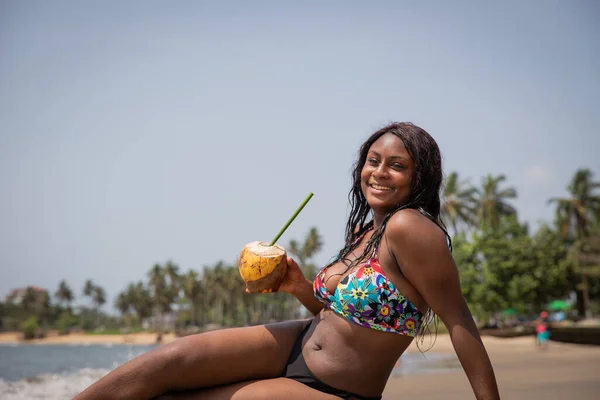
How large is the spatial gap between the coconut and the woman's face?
1.49 ft

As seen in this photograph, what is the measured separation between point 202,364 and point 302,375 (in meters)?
0.38

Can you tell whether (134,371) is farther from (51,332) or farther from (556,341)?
(51,332)

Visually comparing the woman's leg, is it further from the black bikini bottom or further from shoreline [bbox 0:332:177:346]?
shoreline [bbox 0:332:177:346]

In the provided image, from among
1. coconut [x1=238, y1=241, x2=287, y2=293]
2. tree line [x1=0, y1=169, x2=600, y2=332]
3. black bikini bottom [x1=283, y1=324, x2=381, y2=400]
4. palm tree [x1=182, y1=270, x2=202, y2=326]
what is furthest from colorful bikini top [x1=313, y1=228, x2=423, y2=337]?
palm tree [x1=182, y1=270, x2=202, y2=326]

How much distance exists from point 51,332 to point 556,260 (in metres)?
111

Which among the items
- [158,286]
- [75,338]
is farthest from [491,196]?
[75,338]

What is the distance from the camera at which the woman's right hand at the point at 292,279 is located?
2.77 meters

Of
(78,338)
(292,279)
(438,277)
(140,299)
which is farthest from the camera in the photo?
(78,338)

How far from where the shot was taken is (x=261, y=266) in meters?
2.62

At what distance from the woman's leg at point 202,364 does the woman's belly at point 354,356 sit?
0.16m

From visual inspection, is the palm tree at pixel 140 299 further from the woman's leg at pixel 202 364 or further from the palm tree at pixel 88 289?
the woman's leg at pixel 202 364

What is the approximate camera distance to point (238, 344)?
7.78ft

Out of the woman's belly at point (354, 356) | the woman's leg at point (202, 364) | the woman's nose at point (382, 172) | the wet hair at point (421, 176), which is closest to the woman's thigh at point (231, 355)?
the woman's leg at point (202, 364)

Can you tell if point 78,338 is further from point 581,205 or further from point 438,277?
point 438,277
